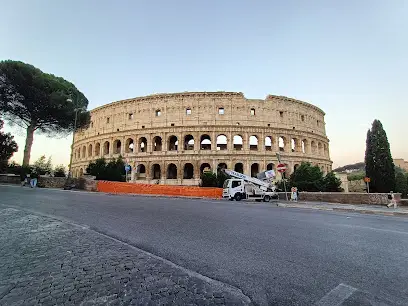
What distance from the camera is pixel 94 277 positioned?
263 centimetres

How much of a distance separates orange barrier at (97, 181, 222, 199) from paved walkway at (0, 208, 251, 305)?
18345 millimetres

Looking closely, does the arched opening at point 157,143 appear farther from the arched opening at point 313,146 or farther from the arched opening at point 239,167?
the arched opening at point 313,146

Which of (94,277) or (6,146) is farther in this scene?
(6,146)

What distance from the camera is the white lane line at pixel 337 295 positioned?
6.93ft

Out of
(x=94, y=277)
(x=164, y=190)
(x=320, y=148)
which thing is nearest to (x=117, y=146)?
(x=164, y=190)

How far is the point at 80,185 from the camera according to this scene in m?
24.2

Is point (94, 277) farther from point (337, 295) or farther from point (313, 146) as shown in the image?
point (313, 146)

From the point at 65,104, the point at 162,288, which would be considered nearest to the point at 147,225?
the point at 162,288

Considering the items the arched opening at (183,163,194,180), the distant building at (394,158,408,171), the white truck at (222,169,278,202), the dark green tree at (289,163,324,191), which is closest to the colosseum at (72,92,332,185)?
the arched opening at (183,163,194,180)

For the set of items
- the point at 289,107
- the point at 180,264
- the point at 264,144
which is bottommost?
the point at 180,264

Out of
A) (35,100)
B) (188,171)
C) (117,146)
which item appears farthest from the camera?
(117,146)

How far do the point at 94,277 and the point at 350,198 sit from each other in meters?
18.3

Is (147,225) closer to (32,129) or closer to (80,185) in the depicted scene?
(80,185)

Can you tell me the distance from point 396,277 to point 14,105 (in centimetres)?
3652
